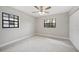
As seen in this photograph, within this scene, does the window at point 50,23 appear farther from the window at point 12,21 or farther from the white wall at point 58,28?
the window at point 12,21

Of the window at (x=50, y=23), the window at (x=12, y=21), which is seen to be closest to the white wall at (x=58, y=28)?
the window at (x=50, y=23)

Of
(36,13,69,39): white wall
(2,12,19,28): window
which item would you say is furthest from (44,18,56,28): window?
(2,12,19,28): window

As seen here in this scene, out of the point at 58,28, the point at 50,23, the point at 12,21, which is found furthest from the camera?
the point at 50,23

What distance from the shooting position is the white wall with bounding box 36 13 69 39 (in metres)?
6.13

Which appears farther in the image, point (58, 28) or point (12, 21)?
point (58, 28)

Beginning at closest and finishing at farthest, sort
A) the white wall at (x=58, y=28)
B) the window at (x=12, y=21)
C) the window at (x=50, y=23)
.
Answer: the window at (x=12, y=21)
the white wall at (x=58, y=28)
the window at (x=50, y=23)

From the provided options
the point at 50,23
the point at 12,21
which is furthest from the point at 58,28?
the point at 12,21

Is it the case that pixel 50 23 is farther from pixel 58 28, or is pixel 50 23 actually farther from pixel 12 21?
pixel 12 21

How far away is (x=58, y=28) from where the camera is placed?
6.70 meters

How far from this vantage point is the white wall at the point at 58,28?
6134mm
